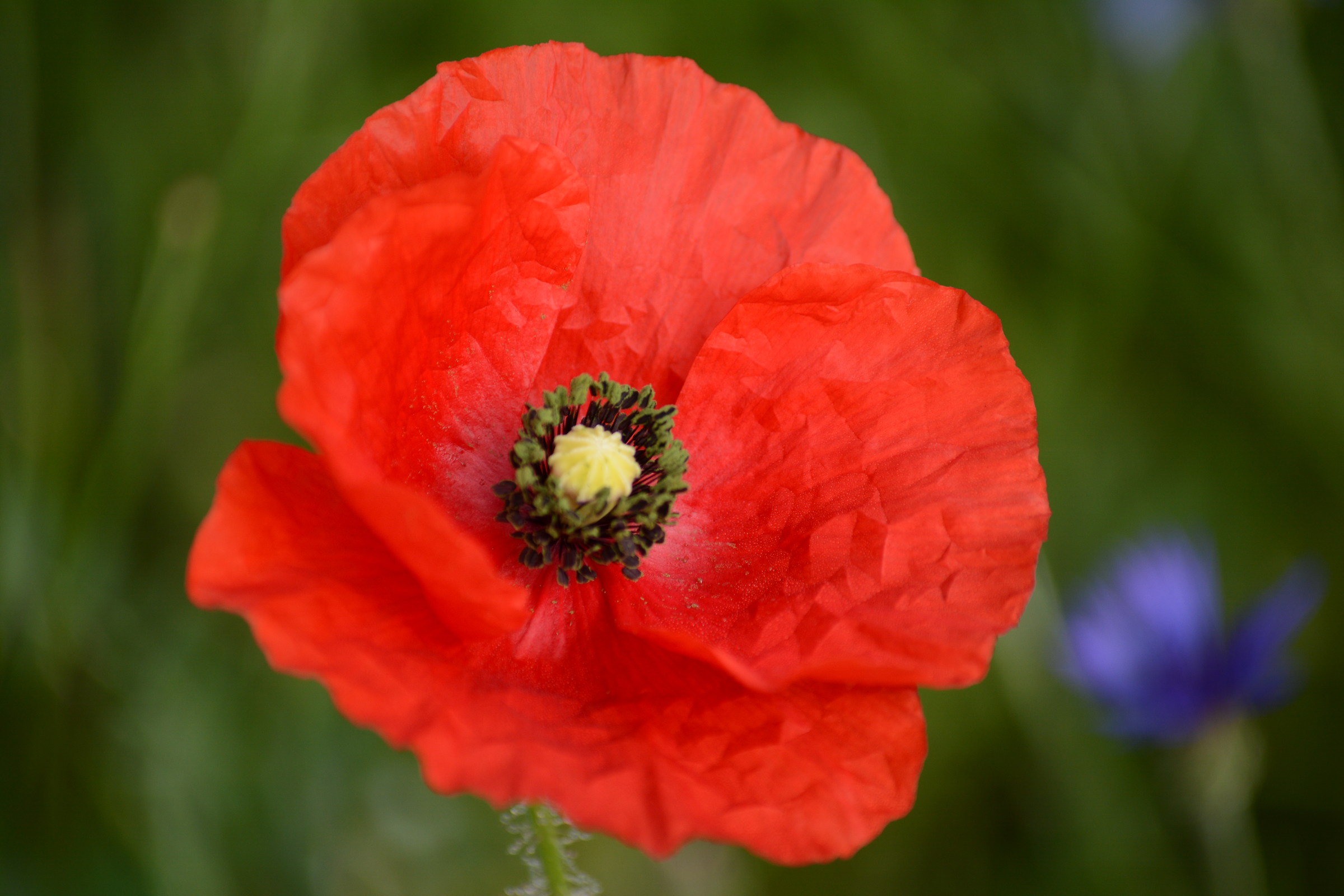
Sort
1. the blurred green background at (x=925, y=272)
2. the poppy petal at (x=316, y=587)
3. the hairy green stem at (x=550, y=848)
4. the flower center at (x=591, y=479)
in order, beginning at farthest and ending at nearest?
1. the blurred green background at (x=925, y=272)
2. the flower center at (x=591, y=479)
3. the hairy green stem at (x=550, y=848)
4. the poppy petal at (x=316, y=587)

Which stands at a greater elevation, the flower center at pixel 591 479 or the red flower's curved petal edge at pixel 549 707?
the flower center at pixel 591 479

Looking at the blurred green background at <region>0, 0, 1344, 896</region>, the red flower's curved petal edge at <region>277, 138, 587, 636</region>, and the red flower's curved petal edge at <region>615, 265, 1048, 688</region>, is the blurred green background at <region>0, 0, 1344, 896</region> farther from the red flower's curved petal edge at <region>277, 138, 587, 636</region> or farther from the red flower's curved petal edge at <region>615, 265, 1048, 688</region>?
the red flower's curved petal edge at <region>615, 265, 1048, 688</region>

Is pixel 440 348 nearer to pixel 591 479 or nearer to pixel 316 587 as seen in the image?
pixel 591 479

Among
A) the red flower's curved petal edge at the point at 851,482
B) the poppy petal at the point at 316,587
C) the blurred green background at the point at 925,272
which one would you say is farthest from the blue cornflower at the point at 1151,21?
the poppy petal at the point at 316,587

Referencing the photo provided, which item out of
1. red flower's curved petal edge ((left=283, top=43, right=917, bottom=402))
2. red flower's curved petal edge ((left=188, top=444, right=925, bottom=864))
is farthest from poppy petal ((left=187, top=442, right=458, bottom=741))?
red flower's curved petal edge ((left=283, top=43, right=917, bottom=402))

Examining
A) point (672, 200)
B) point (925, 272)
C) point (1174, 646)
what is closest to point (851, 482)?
point (672, 200)

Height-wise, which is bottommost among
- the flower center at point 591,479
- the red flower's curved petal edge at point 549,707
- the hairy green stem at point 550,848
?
the hairy green stem at point 550,848

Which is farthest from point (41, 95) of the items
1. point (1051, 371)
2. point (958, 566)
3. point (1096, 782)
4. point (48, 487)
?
point (1096, 782)

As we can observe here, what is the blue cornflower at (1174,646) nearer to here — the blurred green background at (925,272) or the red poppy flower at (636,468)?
the blurred green background at (925,272)
